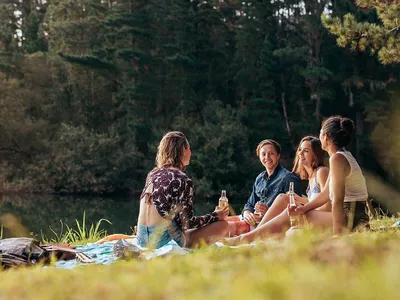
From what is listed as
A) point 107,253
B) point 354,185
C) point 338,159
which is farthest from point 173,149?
point 354,185

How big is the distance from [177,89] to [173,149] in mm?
22865

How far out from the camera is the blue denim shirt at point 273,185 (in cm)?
581

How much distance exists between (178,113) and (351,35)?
60.0ft

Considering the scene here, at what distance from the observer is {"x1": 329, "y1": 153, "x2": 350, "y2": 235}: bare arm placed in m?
4.43

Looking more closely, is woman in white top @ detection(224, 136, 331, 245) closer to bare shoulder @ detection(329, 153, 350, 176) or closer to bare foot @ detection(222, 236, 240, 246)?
bare foot @ detection(222, 236, 240, 246)

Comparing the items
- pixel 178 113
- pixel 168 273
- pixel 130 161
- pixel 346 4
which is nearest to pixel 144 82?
pixel 178 113

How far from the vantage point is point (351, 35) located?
28.9ft

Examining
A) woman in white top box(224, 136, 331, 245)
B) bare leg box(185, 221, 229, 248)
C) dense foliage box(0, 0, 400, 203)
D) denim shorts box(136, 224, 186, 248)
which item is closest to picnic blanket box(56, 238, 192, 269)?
denim shorts box(136, 224, 186, 248)

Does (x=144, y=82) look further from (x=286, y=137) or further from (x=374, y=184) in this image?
(x=374, y=184)

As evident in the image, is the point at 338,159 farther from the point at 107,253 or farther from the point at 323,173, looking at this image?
the point at 107,253

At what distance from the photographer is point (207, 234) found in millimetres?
5082

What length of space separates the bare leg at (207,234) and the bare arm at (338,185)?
98cm

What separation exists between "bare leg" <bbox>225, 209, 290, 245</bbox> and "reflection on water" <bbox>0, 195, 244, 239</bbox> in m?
11.2

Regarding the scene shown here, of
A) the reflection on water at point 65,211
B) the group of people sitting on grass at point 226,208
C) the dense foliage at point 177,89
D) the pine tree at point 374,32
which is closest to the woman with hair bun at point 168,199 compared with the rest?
the group of people sitting on grass at point 226,208
